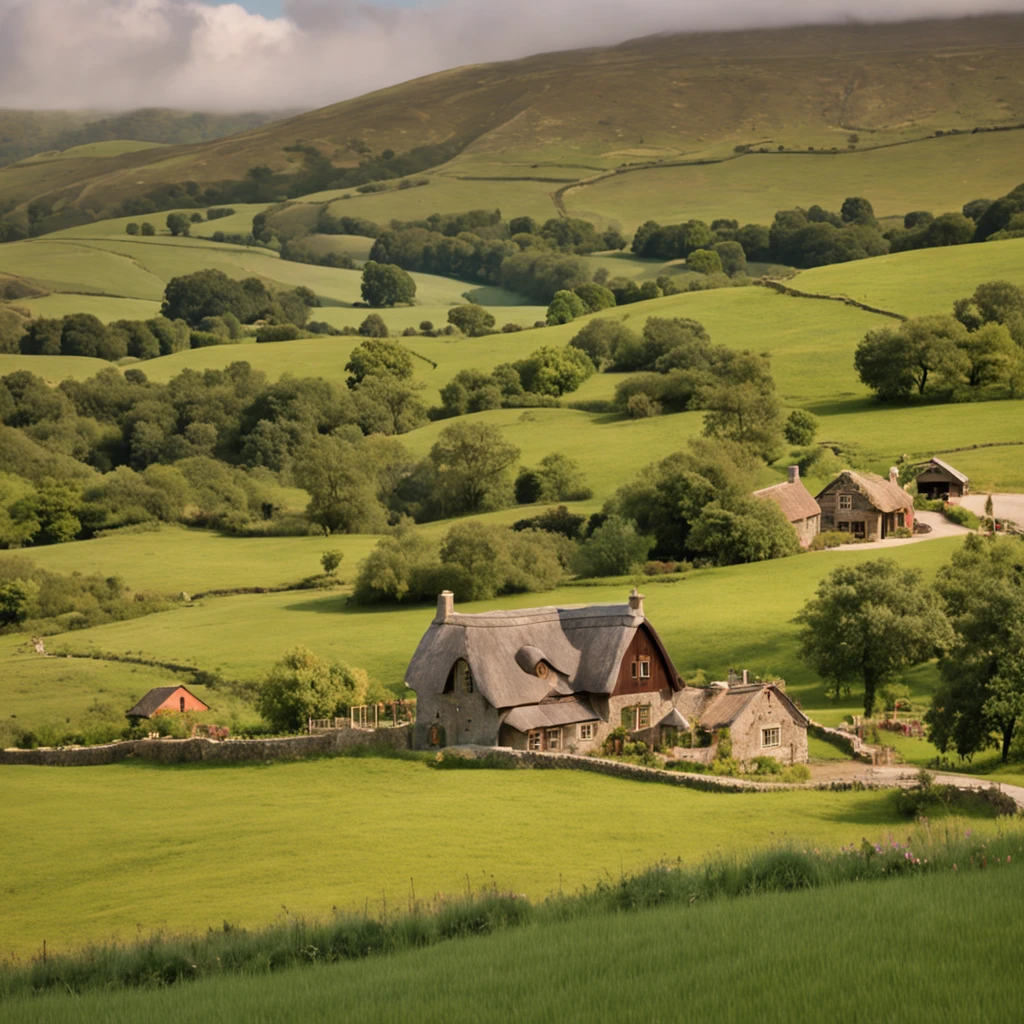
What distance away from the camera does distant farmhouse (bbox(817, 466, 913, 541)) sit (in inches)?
2975

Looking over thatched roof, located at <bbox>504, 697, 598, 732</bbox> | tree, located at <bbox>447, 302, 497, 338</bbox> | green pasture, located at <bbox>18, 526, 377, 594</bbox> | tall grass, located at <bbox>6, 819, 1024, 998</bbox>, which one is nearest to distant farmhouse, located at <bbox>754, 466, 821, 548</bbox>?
green pasture, located at <bbox>18, 526, 377, 594</bbox>

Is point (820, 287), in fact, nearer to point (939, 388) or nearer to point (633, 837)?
point (939, 388)

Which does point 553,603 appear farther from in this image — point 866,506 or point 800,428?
point 800,428

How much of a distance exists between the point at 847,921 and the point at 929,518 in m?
65.0

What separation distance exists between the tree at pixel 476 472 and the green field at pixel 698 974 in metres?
79.0

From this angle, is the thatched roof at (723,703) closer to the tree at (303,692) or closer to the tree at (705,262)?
the tree at (303,692)

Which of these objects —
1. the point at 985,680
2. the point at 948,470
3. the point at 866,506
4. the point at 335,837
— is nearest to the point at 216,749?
the point at 335,837

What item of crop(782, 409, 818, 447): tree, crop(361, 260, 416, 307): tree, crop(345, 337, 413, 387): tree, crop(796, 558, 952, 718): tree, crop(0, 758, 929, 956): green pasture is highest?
crop(361, 260, 416, 307): tree

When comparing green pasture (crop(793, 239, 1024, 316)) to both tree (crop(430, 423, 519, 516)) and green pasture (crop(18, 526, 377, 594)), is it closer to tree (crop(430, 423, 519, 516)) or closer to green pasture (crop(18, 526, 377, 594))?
tree (crop(430, 423, 519, 516))

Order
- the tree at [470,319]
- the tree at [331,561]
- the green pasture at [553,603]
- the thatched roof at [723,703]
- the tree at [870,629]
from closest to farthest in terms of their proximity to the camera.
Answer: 1. the thatched roof at [723,703]
2. the tree at [870,629]
3. the green pasture at [553,603]
4. the tree at [331,561]
5. the tree at [470,319]

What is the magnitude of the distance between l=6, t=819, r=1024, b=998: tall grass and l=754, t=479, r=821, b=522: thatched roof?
180ft

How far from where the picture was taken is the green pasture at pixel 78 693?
55.8 meters

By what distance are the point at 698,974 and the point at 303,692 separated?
123 feet

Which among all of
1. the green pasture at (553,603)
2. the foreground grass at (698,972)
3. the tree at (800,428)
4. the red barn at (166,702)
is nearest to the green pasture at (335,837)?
the foreground grass at (698,972)
